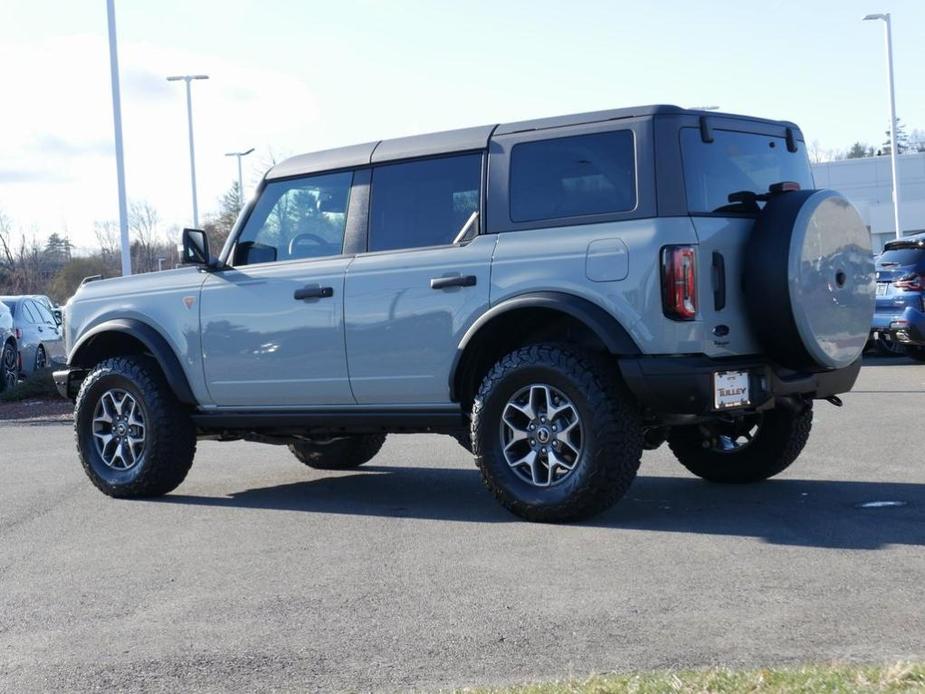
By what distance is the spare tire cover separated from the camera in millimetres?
6754

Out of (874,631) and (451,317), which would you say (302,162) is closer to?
(451,317)

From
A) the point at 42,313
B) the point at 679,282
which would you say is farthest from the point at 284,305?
the point at 42,313

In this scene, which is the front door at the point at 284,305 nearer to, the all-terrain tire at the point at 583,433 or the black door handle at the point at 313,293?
the black door handle at the point at 313,293

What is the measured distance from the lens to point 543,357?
6961 millimetres

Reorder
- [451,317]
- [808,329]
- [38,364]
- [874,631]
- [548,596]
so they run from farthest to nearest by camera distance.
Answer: [38,364] < [451,317] < [808,329] < [548,596] < [874,631]

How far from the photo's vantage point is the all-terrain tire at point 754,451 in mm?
8016

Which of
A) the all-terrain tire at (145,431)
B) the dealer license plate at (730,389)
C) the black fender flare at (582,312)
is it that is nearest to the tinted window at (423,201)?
the black fender flare at (582,312)

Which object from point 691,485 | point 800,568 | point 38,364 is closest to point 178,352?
point 691,485

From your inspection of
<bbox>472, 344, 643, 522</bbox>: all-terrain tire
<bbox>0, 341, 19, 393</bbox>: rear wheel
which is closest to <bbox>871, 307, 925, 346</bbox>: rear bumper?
<bbox>472, 344, 643, 522</bbox>: all-terrain tire

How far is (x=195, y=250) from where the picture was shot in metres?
8.55

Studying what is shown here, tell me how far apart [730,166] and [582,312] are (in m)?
1.21

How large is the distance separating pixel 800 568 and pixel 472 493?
10.0 ft

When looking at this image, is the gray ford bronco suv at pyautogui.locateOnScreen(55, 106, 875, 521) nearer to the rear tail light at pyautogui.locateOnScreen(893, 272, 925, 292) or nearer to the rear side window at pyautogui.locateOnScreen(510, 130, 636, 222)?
the rear side window at pyautogui.locateOnScreen(510, 130, 636, 222)

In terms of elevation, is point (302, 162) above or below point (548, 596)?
above
